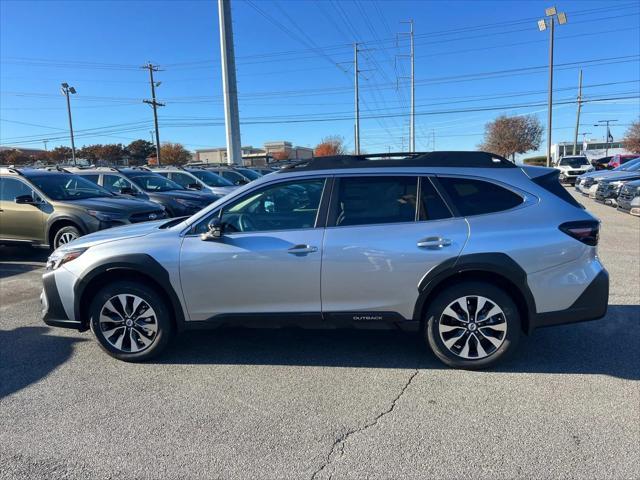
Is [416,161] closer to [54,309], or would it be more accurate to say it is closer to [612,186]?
[54,309]

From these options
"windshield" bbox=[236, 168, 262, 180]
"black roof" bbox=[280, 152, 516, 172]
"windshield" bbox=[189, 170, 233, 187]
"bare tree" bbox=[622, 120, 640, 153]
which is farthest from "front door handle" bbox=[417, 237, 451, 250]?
"bare tree" bbox=[622, 120, 640, 153]

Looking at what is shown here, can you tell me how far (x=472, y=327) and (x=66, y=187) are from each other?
8524mm

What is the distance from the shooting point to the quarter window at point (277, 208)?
13.2 feet

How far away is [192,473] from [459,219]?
267cm

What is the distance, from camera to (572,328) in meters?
4.82

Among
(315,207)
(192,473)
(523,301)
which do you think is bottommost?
(192,473)

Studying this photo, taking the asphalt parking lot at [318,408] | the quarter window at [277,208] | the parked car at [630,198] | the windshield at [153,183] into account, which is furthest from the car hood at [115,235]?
the parked car at [630,198]

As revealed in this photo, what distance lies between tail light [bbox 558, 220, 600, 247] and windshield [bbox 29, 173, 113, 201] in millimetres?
8469

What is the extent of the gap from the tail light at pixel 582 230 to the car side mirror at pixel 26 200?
8.73 metres

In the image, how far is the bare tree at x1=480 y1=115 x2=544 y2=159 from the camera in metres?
64.1

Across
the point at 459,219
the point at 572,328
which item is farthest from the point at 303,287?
the point at 572,328

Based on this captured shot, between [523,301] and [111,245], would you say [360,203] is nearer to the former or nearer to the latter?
[523,301]

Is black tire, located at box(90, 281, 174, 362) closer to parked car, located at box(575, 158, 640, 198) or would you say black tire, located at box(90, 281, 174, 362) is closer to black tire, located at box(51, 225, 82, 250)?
black tire, located at box(51, 225, 82, 250)

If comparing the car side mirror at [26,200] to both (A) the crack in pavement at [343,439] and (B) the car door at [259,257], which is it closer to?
(B) the car door at [259,257]
